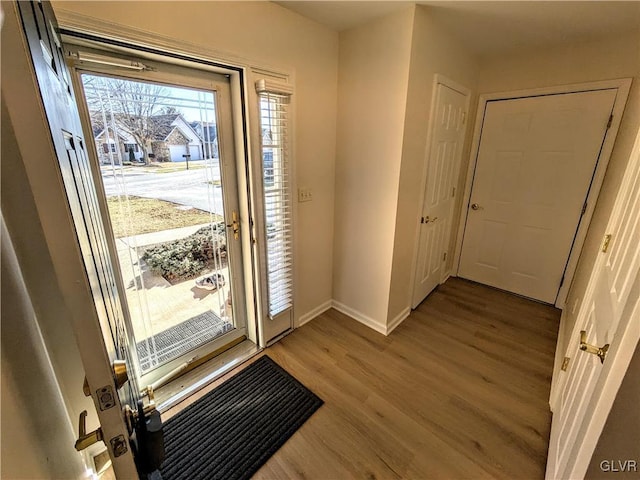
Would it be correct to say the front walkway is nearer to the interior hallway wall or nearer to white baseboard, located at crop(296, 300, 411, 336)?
the interior hallway wall

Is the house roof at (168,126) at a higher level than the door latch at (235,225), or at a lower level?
higher

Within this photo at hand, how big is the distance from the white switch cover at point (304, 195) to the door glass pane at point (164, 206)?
575mm

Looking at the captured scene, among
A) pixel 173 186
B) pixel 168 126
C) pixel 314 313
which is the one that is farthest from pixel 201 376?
pixel 168 126

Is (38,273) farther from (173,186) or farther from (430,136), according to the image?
(430,136)

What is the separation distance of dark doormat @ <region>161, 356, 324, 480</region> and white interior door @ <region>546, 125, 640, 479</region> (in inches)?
47.2

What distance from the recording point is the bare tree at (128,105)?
4.22ft

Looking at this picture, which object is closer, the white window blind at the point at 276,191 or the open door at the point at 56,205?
the open door at the point at 56,205

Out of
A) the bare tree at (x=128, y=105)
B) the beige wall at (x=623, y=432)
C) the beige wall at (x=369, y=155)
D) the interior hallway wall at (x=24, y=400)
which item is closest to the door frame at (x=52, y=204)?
the interior hallway wall at (x=24, y=400)

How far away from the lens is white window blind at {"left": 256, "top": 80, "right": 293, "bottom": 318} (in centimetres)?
178

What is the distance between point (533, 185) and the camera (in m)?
2.66

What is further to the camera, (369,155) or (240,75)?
(369,155)

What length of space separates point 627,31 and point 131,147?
3.42 meters

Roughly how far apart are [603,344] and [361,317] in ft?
5.59

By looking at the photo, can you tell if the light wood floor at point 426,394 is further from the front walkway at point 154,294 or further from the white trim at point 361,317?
the front walkway at point 154,294
